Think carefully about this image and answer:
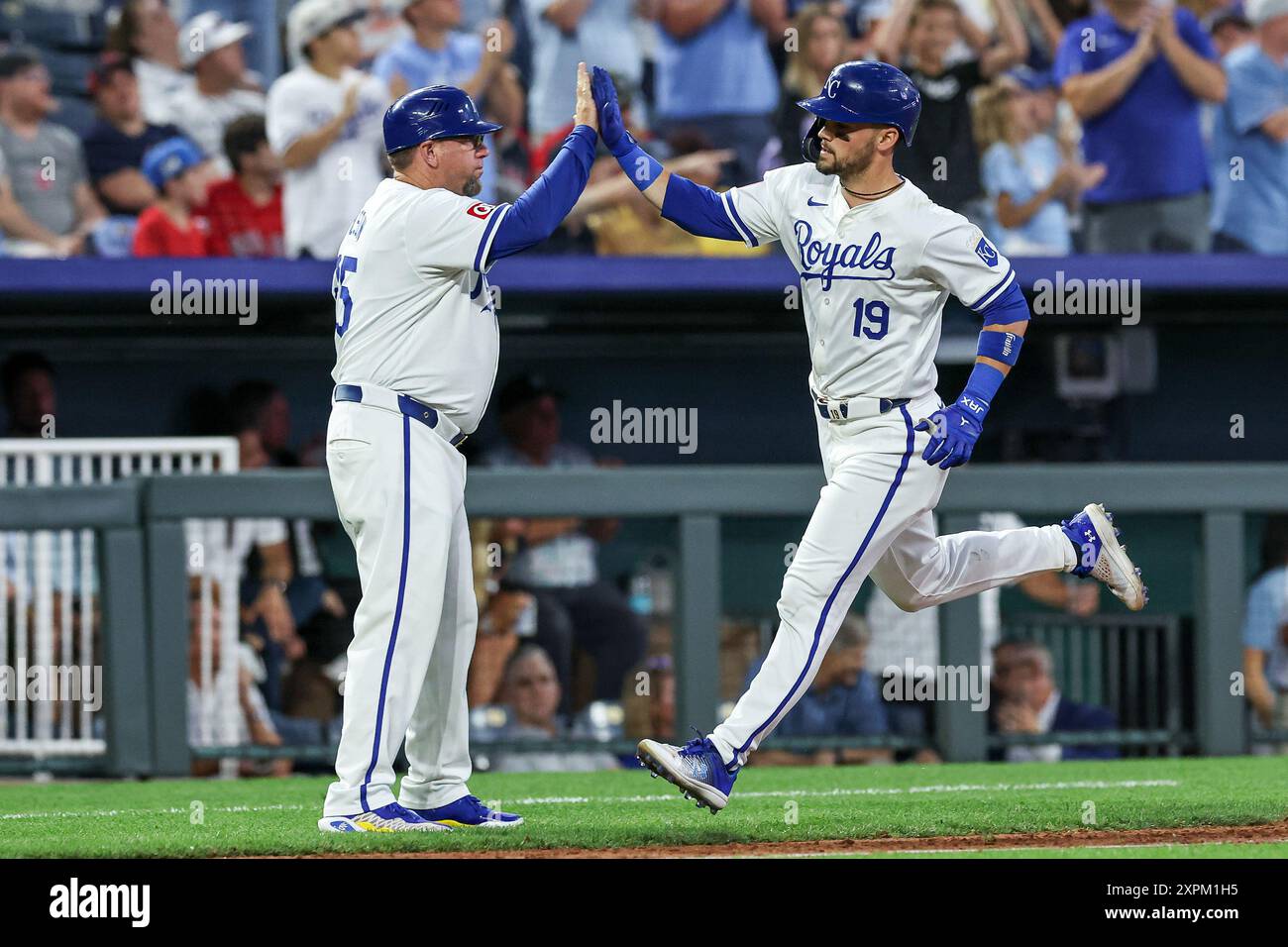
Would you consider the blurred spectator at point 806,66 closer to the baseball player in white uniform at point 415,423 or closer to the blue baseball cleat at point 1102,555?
the blue baseball cleat at point 1102,555

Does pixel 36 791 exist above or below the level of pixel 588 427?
below

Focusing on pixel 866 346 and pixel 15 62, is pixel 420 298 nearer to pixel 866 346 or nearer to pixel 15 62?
pixel 866 346

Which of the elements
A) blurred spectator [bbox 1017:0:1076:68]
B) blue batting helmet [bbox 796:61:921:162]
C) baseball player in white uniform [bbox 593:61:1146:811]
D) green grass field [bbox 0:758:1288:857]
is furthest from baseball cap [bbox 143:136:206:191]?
blue batting helmet [bbox 796:61:921:162]

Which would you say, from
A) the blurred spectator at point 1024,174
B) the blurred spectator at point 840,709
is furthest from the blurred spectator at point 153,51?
the blurred spectator at point 840,709

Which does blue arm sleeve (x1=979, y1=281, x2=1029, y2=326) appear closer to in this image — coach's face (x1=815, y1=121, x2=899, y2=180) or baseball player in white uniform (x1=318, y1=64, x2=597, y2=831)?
coach's face (x1=815, y1=121, x2=899, y2=180)

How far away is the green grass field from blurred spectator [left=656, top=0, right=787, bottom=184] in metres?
3.44

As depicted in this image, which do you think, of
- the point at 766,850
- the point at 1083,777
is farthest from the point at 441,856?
the point at 1083,777

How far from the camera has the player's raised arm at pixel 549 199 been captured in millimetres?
4926

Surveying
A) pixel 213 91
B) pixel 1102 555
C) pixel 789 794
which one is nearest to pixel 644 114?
pixel 213 91

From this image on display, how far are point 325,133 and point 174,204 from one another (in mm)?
824

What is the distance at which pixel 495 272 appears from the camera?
931cm

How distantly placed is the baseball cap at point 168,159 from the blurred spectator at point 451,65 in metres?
0.96

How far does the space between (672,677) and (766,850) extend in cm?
318

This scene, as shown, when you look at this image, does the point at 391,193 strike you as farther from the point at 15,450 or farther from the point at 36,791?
the point at 15,450
